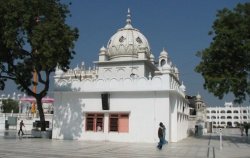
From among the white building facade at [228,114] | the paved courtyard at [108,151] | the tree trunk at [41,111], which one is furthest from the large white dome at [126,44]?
the white building facade at [228,114]

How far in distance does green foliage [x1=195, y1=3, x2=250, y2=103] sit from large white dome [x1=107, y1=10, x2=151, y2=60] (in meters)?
16.5

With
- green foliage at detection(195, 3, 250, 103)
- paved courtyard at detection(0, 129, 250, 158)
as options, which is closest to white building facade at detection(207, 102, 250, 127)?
green foliage at detection(195, 3, 250, 103)

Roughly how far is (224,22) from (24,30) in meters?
15.7

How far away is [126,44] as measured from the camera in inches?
1797

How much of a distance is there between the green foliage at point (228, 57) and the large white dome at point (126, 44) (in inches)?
649

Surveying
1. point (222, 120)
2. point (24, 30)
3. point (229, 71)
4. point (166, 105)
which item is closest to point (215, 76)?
→ point (229, 71)

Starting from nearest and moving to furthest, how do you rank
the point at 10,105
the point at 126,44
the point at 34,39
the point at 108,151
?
the point at 108,151, the point at 34,39, the point at 126,44, the point at 10,105

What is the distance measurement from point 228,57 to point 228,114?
5350 inches

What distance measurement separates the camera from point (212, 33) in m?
29.0

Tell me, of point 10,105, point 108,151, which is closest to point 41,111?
point 108,151

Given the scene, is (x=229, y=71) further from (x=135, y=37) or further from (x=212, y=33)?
(x=135, y=37)

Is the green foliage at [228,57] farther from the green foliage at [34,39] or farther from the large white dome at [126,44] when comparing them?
the large white dome at [126,44]

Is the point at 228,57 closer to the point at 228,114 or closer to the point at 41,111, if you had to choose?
the point at 41,111

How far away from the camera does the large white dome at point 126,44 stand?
45500 mm
